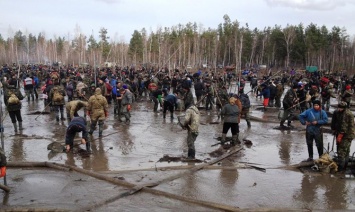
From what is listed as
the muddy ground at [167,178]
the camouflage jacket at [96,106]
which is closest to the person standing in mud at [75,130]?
the muddy ground at [167,178]

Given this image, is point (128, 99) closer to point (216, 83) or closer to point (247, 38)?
point (216, 83)

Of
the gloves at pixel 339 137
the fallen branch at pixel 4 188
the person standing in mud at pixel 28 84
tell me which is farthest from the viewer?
the person standing in mud at pixel 28 84

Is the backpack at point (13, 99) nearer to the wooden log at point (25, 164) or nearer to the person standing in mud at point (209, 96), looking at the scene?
the wooden log at point (25, 164)

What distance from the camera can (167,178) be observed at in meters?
7.07

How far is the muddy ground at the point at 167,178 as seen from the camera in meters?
6.01

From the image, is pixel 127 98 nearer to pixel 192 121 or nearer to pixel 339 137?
pixel 192 121

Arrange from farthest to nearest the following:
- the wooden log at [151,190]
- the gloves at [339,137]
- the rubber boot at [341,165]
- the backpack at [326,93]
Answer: the backpack at [326,93]
the gloves at [339,137]
the rubber boot at [341,165]
the wooden log at [151,190]

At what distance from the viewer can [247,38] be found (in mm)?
62219

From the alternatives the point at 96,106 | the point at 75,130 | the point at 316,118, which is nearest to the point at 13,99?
the point at 96,106

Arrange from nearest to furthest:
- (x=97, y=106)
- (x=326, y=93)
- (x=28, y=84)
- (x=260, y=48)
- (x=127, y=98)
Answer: (x=97, y=106), (x=127, y=98), (x=326, y=93), (x=28, y=84), (x=260, y=48)

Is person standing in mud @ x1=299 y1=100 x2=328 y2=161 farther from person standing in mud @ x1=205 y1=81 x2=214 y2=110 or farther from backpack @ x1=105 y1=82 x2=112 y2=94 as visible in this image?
backpack @ x1=105 y1=82 x2=112 y2=94

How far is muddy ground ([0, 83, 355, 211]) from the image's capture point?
6.01 metres

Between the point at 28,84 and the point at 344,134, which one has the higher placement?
the point at 28,84

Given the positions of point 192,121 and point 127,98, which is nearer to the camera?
point 192,121
